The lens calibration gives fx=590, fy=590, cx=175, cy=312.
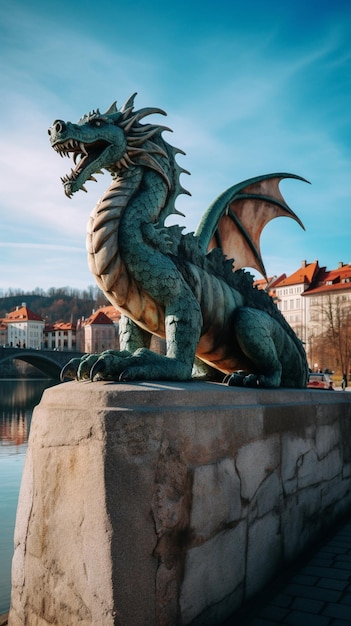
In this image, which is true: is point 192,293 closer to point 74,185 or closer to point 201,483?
point 74,185

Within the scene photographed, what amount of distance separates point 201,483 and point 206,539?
9.3 inches

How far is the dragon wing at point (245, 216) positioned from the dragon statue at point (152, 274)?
44 cm

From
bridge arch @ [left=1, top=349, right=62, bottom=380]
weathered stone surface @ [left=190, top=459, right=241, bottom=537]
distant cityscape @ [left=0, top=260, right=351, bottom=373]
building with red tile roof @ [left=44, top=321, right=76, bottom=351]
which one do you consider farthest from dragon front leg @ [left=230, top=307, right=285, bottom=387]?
building with red tile roof @ [left=44, top=321, right=76, bottom=351]

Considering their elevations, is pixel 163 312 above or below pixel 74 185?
below

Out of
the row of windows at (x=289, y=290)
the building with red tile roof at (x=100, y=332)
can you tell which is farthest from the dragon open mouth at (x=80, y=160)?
the building with red tile roof at (x=100, y=332)

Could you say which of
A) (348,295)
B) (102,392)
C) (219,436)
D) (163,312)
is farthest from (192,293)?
(348,295)

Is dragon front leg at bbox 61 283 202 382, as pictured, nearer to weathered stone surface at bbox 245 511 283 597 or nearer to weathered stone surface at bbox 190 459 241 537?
weathered stone surface at bbox 190 459 241 537

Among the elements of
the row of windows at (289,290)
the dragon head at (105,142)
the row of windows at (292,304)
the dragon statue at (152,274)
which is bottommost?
the dragon statue at (152,274)

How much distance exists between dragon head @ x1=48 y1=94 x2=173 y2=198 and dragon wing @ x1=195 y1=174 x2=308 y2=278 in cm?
101

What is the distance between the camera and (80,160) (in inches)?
133

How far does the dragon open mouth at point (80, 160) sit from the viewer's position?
3.29 m

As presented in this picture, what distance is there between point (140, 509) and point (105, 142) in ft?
6.82

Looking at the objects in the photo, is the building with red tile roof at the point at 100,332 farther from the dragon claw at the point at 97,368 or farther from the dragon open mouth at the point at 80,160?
the dragon claw at the point at 97,368

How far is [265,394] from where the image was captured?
11.2 ft
